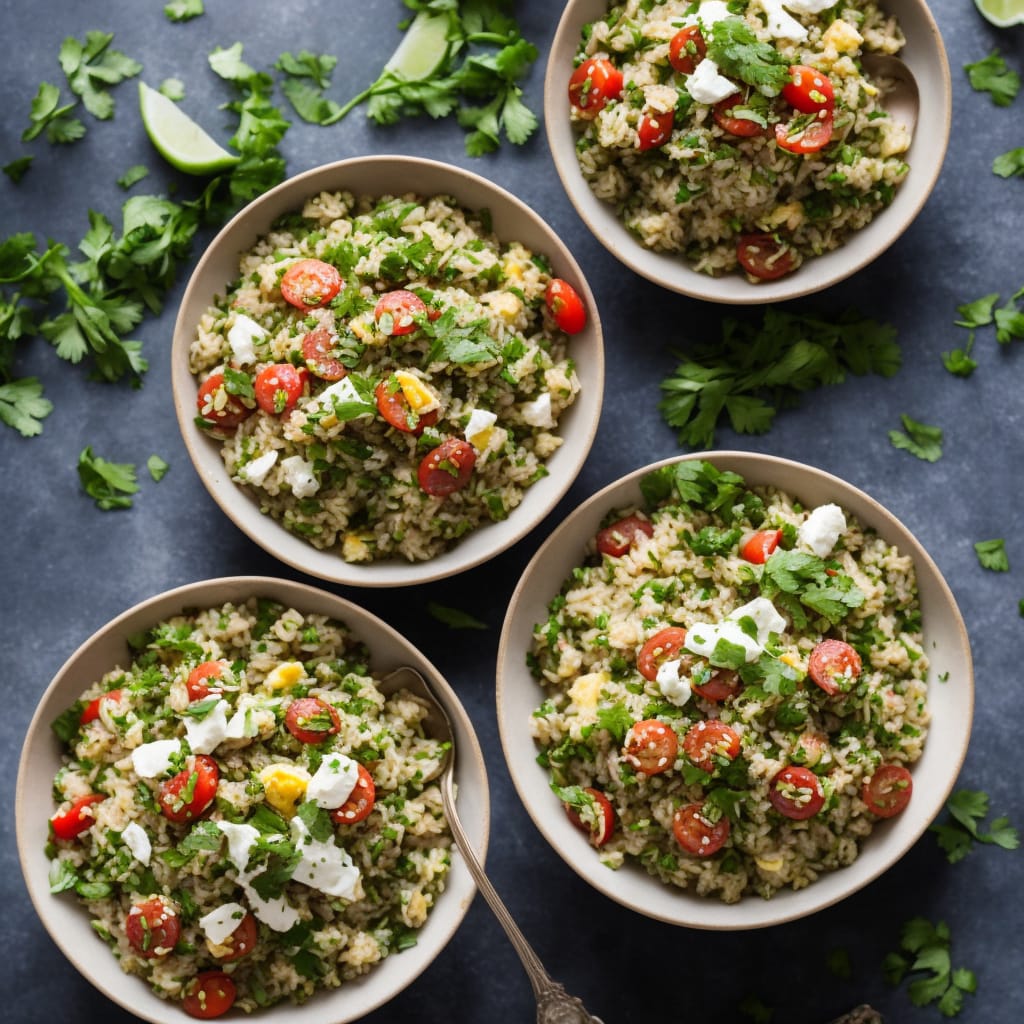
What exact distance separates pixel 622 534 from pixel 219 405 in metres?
1.52

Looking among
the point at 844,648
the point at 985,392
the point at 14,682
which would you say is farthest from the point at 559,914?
the point at 985,392

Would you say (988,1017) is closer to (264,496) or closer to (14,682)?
(264,496)

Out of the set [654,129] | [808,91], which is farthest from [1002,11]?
[654,129]

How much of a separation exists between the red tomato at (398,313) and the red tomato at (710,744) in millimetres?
1677

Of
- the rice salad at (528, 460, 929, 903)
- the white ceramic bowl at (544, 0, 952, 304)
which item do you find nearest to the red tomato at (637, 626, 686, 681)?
the rice salad at (528, 460, 929, 903)

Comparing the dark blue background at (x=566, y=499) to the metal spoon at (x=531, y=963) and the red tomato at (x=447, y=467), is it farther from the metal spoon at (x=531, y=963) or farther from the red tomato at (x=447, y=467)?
the red tomato at (x=447, y=467)

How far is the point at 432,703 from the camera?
4430 millimetres

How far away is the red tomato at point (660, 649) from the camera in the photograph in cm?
415

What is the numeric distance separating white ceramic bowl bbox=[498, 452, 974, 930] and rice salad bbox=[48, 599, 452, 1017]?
354 mm

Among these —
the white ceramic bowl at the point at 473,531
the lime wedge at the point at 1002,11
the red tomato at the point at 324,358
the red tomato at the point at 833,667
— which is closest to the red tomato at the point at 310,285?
the red tomato at the point at 324,358

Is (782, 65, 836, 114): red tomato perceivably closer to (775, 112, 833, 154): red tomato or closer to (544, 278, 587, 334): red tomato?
(775, 112, 833, 154): red tomato

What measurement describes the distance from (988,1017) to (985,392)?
244cm

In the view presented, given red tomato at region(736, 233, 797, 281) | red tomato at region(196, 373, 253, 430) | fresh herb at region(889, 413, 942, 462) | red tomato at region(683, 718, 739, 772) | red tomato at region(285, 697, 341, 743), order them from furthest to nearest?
1. fresh herb at region(889, 413, 942, 462)
2. red tomato at region(736, 233, 797, 281)
3. red tomato at region(196, 373, 253, 430)
4. red tomato at region(285, 697, 341, 743)
5. red tomato at region(683, 718, 739, 772)

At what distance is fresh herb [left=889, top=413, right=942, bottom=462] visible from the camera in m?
4.82
